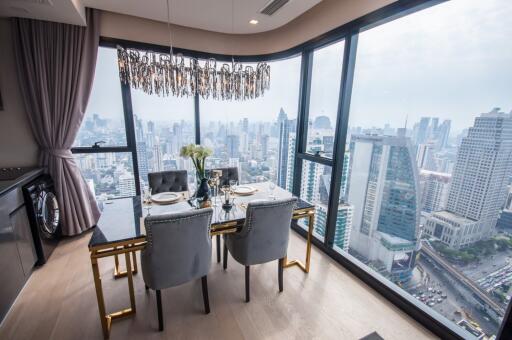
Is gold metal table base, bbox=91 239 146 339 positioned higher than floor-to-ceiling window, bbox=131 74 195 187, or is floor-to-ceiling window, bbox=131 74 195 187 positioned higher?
floor-to-ceiling window, bbox=131 74 195 187

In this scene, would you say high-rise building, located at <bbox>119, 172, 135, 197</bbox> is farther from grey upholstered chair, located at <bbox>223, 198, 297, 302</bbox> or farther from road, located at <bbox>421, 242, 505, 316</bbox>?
road, located at <bbox>421, 242, 505, 316</bbox>

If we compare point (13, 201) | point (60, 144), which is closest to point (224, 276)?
point (13, 201)

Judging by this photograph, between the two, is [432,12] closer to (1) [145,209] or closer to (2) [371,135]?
(2) [371,135]

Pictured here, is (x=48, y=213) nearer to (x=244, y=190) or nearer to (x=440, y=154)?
(x=244, y=190)

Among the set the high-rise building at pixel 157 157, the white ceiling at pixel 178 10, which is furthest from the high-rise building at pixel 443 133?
the high-rise building at pixel 157 157

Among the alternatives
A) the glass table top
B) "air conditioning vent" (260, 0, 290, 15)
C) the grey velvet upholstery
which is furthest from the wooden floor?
"air conditioning vent" (260, 0, 290, 15)

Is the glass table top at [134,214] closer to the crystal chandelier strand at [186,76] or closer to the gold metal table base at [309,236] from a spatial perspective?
the gold metal table base at [309,236]
